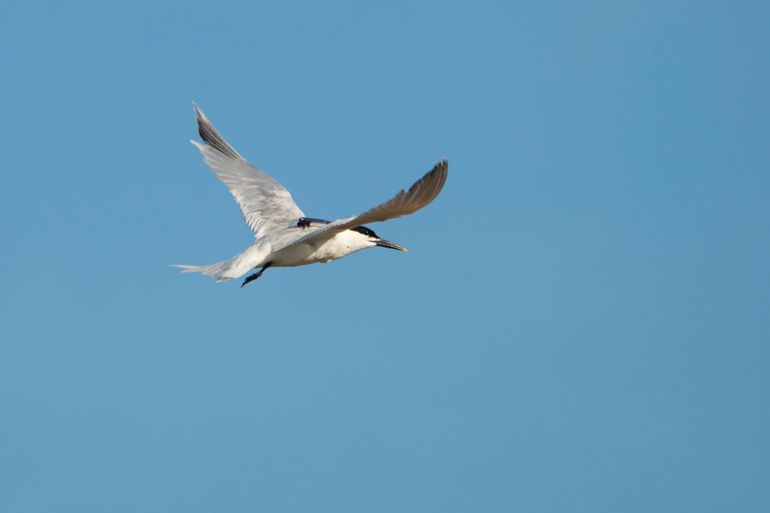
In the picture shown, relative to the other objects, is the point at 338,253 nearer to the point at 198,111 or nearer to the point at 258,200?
the point at 258,200

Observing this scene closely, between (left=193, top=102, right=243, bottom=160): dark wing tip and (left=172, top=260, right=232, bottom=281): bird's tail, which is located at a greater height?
(left=193, top=102, right=243, bottom=160): dark wing tip

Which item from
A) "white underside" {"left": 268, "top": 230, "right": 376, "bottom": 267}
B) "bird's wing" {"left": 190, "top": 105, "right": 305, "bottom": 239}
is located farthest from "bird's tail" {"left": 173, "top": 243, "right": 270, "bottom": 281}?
"bird's wing" {"left": 190, "top": 105, "right": 305, "bottom": 239}

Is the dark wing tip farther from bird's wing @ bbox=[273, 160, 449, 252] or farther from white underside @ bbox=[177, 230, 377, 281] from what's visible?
bird's wing @ bbox=[273, 160, 449, 252]

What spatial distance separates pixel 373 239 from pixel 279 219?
1.43m

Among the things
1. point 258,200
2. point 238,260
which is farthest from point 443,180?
point 258,200

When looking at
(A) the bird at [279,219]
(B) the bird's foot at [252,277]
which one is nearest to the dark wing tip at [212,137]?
(A) the bird at [279,219]

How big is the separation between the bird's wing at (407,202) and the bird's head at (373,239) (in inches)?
64.0

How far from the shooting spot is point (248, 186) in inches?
671

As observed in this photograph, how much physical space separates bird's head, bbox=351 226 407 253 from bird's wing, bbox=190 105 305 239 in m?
1.09

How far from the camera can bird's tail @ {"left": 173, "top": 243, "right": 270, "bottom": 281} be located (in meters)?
13.5

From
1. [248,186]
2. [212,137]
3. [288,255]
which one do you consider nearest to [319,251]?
[288,255]

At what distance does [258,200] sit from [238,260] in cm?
288

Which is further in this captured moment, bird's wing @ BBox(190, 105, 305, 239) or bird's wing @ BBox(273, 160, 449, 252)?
bird's wing @ BBox(190, 105, 305, 239)

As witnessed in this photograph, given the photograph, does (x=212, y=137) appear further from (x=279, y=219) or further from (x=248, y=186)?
(x=279, y=219)
